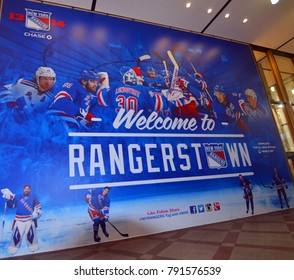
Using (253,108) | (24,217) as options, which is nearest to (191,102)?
(253,108)

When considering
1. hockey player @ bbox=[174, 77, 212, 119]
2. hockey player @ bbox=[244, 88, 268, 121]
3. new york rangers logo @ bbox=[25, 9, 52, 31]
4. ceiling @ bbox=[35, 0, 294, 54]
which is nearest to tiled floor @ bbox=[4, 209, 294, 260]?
hockey player @ bbox=[174, 77, 212, 119]

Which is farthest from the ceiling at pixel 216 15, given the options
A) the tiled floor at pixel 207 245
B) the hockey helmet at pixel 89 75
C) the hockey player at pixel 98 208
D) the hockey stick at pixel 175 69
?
the tiled floor at pixel 207 245

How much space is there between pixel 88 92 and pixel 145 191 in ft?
7.74

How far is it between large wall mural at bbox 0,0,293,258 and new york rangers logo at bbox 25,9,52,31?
0.06 metres

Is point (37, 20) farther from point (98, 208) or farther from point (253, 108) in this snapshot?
point (253, 108)

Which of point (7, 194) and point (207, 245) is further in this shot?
point (7, 194)

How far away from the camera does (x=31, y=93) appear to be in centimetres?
364

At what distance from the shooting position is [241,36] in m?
6.11

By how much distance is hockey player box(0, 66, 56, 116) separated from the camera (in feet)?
11.5

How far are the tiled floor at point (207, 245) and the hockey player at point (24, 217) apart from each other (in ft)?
0.85

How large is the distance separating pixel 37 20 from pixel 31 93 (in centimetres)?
176

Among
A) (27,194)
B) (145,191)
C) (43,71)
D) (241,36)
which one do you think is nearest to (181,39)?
(241,36)

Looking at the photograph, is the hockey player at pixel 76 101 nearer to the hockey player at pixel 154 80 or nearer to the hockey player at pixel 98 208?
the hockey player at pixel 154 80

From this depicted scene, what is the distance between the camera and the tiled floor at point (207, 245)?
2.37m
